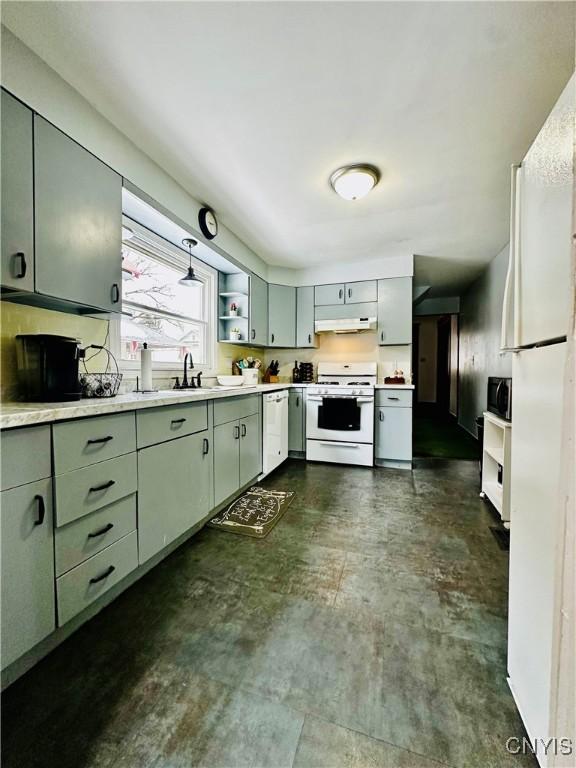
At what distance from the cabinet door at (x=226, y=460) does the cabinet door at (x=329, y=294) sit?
222 cm

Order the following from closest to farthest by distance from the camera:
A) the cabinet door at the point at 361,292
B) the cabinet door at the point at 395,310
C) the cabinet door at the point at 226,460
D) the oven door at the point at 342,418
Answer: the cabinet door at the point at 226,460 → the oven door at the point at 342,418 → the cabinet door at the point at 395,310 → the cabinet door at the point at 361,292

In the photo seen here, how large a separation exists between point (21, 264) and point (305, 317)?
3.14 meters

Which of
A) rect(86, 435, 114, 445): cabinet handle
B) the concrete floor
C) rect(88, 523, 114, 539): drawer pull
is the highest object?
rect(86, 435, 114, 445): cabinet handle

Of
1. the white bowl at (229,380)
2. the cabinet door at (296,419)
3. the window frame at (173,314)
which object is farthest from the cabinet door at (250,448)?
the cabinet door at (296,419)

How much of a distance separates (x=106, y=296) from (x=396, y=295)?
3.17 metres

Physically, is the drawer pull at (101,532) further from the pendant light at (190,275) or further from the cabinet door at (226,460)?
the pendant light at (190,275)

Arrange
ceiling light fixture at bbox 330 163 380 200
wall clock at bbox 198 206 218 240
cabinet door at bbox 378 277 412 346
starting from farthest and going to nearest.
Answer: cabinet door at bbox 378 277 412 346 < wall clock at bbox 198 206 218 240 < ceiling light fixture at bbox 330 163 380 200

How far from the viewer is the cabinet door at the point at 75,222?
53.7 inches

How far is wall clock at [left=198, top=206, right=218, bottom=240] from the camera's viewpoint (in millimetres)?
2492

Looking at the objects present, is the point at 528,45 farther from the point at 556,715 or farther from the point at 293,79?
the point at 556,715

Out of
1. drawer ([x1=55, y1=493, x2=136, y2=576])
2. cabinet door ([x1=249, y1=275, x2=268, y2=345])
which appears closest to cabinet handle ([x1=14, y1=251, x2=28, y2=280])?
drawer ([x1=55, y1=493, x2=136, y2=576])

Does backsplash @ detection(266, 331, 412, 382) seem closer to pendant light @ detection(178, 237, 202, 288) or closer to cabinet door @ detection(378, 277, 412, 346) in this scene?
cabinet door @ detection(378, 277, 412, 346)

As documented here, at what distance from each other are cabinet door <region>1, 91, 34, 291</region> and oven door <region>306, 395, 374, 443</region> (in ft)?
9.34

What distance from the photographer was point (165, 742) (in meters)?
0.89
